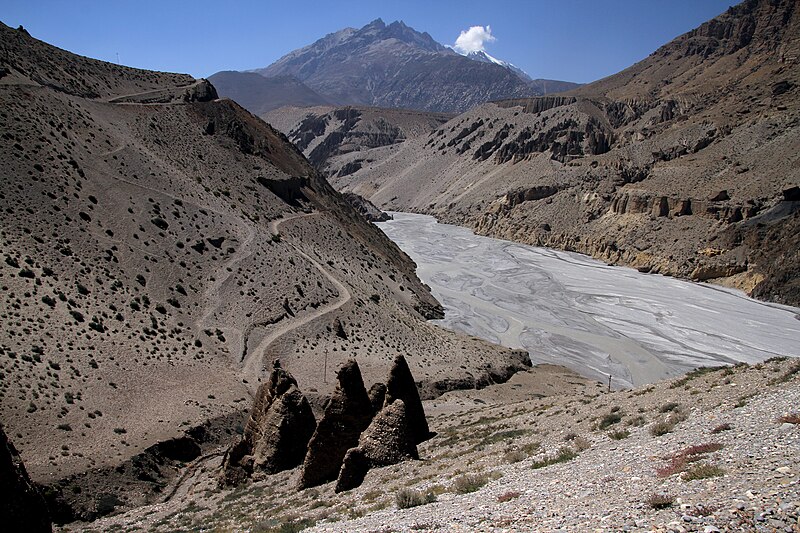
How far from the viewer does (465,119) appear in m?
186

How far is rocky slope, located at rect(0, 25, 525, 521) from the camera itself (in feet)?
77.2

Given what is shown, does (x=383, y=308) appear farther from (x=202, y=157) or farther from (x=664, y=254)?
(x=664, y=254)

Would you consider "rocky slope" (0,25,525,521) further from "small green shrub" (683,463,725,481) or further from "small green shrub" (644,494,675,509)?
"small green shrub" (683,463,725,481)

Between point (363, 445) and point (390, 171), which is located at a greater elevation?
point (390, 171)

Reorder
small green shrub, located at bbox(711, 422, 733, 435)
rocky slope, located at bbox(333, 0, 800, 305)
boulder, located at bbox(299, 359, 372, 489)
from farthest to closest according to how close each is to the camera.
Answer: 1. rocky slope, located at bbox(333, 0, 800, 305)
2. boulder, located at bbox(299, 359, 372, 489)
3. small green shrub, located at bbox(711, 422, 733, 435)

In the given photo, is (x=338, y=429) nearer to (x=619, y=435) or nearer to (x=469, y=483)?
(x=469, y=483)

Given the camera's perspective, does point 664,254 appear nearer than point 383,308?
No

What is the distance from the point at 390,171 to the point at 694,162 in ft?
353

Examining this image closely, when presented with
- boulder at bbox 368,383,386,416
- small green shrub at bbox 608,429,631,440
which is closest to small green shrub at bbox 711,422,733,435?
small green shrub at bbox 608,429,631,440

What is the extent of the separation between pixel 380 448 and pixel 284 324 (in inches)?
889

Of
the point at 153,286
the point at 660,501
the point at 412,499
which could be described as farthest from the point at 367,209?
A: the point at 660,501

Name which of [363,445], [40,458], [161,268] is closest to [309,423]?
[363,445]

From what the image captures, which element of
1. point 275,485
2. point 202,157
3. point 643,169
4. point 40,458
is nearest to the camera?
point 275,485

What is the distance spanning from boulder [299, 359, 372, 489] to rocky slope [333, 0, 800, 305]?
188ft
